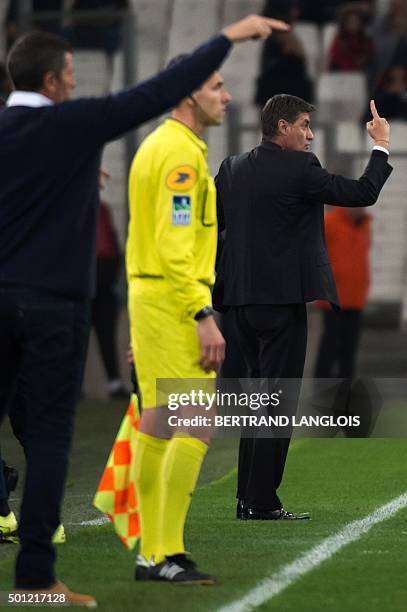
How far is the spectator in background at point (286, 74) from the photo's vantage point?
21812 millimetres

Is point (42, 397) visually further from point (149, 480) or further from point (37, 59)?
point (37, 59)

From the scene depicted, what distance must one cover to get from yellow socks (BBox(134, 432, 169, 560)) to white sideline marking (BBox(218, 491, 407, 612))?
1.38 feet

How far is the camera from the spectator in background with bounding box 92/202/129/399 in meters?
15.5

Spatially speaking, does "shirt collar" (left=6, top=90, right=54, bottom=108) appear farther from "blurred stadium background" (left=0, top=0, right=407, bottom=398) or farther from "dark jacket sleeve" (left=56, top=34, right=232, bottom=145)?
"blurred stadium background" (left=0, top=0, right=407, bottom=398)

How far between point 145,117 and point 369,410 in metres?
7.56

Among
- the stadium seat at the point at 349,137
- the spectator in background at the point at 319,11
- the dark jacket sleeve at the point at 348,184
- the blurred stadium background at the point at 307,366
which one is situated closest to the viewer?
the blurred stadium background at the point at 307,366

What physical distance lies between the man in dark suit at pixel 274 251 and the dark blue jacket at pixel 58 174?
2368 millimetres

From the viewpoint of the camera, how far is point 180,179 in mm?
6215

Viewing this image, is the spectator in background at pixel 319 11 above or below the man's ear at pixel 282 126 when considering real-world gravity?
above

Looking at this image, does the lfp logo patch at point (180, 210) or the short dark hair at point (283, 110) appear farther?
the short dark hair at point (283, 110)

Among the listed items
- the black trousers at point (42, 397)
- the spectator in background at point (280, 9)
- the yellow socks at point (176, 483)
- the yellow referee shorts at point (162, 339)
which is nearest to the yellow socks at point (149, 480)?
the yellow socks at point (176, 483)

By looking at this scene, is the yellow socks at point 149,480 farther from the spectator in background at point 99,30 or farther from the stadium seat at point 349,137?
the stadium seat at point 349,137

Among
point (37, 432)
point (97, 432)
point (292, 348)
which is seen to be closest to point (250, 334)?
point (292, 348)

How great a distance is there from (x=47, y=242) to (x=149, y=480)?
109cm
